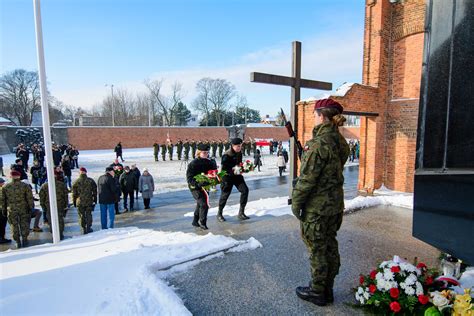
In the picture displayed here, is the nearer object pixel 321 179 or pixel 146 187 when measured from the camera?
pixel 321 179

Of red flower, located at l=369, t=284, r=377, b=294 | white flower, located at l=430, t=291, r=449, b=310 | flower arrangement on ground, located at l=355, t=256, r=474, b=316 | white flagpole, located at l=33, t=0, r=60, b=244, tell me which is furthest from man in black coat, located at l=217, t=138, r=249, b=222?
white flower, located at l=430, t=291, r=449, b=310

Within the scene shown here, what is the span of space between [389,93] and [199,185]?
750cm

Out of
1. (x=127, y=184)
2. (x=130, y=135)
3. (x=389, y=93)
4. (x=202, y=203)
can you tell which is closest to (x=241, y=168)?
(x=202, y=203)

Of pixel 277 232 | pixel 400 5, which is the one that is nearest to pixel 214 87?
pixel 400 5

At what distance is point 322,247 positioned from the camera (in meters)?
2.89

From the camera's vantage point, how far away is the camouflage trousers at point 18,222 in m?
6.48

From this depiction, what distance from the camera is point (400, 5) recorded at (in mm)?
9367

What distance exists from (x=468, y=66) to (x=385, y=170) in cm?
869

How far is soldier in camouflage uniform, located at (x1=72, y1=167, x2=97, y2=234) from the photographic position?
7180mm

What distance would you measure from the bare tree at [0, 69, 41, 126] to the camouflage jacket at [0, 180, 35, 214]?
50947 mm

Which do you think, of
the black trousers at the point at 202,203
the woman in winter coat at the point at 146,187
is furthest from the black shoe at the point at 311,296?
the woman in winter coat at the point at 146,187

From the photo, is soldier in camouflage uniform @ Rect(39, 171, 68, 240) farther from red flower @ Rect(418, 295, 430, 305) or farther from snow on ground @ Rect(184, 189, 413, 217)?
red flower @ Rect(418, 295, 430, 305)

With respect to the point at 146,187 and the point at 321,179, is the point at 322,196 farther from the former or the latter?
the point at 146,187

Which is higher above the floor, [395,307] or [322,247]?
[322,247]
